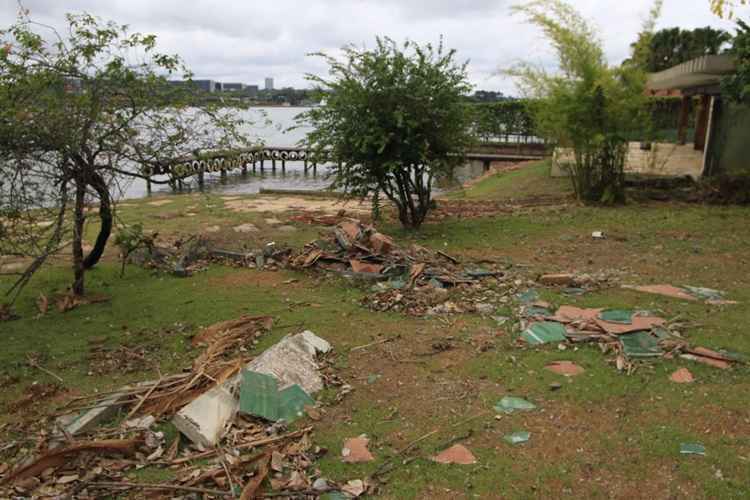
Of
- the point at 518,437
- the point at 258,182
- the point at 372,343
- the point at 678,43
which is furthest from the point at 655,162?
the point at 678,43

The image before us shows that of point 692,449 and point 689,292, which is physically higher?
point 689,292

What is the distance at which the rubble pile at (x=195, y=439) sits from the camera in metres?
3.59

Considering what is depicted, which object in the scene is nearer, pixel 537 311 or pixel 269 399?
pixel 269 399

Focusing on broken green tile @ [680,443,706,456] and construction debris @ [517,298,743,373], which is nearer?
broken green tile @ [680,443,706,456]

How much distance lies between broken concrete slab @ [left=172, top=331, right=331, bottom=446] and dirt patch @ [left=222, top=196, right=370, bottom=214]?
330 inches

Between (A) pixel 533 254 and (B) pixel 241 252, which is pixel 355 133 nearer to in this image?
(B) pixel 241 252

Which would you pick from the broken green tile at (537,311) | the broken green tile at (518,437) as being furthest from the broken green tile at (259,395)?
the broken green tile at (537,311)

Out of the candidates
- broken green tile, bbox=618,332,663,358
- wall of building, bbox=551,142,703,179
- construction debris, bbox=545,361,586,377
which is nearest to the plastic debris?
construction debris, bbox=545,361,586,377

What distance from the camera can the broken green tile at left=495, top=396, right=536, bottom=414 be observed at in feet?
14.3

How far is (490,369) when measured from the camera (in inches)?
198

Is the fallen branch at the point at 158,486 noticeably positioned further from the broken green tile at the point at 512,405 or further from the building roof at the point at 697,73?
the building roof at the point at 697,73

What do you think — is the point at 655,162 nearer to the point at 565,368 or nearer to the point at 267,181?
the point at 565,368

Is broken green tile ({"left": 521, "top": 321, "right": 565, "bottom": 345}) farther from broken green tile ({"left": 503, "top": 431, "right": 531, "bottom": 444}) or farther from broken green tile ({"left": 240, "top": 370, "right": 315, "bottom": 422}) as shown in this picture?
broken green tile ({"left": 240, "top": 370, "right": 315, "bottom": 422})

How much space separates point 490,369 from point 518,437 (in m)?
1.05
